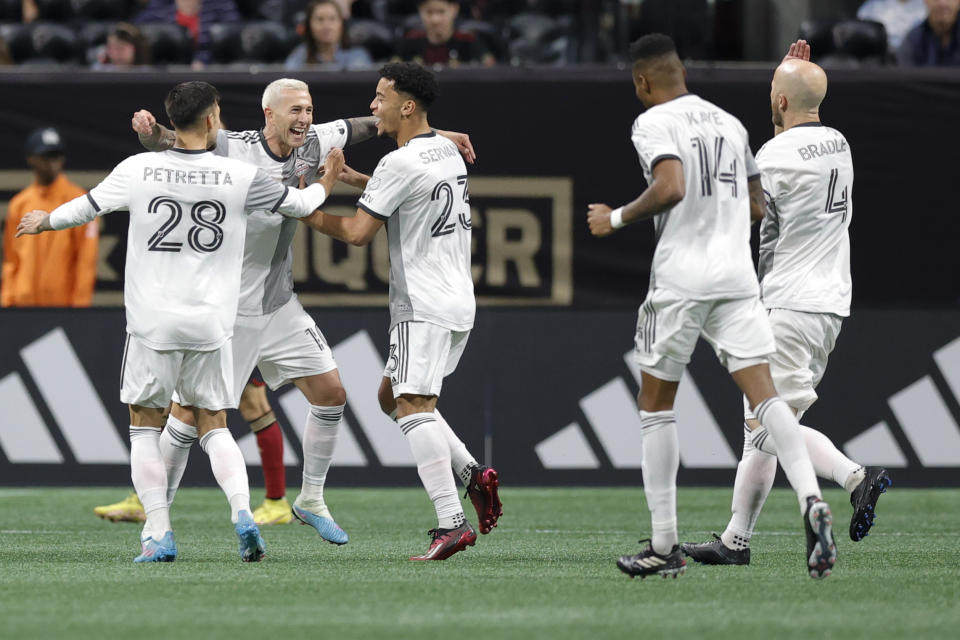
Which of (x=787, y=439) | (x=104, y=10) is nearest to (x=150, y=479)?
(x=787, y=439)

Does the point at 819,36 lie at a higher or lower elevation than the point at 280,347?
higher

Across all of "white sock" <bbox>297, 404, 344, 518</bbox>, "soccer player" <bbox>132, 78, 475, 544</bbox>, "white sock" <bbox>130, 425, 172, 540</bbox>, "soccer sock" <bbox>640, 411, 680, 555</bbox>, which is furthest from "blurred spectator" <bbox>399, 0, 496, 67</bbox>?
"soccer sock" <bbox>640, 411, 680, 555</bbox>

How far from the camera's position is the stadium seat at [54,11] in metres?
15.3

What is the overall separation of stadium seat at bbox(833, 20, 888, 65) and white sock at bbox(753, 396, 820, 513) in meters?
8.16

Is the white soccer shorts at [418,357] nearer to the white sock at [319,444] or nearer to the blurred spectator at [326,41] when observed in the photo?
the white sock at [319,444]

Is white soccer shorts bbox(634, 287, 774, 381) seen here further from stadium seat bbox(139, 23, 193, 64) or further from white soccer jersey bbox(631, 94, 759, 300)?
stadium seat bbox(139, 23, 193, 64)

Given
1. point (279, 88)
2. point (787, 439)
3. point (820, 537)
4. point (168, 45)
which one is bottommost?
point (820, 537)

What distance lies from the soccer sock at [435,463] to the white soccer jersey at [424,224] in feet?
1.52

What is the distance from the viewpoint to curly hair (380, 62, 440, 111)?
716 cm

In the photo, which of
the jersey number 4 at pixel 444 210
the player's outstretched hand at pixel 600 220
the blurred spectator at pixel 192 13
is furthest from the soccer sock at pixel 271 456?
the blurred spectator at pixel 192 13

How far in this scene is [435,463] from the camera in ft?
23.4

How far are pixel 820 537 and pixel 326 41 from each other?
318 inches

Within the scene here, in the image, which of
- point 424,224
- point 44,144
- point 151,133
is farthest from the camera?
point 44,144

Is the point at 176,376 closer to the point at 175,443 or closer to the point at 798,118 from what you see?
the point at 175,443
